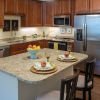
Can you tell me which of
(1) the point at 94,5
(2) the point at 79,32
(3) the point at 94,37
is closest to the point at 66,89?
(3) the point at 94,37

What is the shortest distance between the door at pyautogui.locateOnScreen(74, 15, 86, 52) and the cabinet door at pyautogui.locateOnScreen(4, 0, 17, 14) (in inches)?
70.8

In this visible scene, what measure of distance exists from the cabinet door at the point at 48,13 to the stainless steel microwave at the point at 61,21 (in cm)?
25

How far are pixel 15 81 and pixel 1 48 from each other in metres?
2.48

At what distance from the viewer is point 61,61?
8.30 feet

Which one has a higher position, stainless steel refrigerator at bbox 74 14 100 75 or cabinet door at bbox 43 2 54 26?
cabinet door at bbox 43 2 54 26

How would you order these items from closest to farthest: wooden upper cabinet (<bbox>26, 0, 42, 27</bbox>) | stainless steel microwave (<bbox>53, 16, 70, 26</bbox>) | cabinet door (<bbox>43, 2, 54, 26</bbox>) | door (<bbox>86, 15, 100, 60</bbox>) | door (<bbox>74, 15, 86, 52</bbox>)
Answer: door (<bbox>86, 15, 100, 60</bbox>) → door (<bbox>74, 15, 86, 52</bbox>) → stainless steel microwave (<bbox>53, 16, 70, 26</bbox>) → wooden upper cabinet (<bbox>26, 0, 42, 27</bbox>) → cabinet door (<bbox>43, 2, 54, 26</bbox>)

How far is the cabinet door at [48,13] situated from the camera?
5.73 meters

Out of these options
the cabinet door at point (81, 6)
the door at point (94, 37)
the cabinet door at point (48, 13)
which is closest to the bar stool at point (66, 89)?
the door at point (94, 37)

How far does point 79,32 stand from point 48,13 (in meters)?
1.58

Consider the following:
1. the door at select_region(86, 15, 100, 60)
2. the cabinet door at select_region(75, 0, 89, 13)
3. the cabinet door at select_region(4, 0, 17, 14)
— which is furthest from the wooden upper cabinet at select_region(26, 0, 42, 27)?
the door at select_region(86, 15, 100, 60)

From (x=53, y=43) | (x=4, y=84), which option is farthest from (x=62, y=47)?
(x=4, y=84)

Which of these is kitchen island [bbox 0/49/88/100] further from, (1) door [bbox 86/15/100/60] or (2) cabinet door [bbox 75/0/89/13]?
(2) cabinet door [bbox 75/0/89/13]

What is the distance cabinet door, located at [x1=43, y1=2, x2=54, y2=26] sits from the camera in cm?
573

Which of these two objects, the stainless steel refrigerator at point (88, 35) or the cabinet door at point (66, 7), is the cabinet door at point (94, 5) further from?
the cabinet door at point (66, 7)
